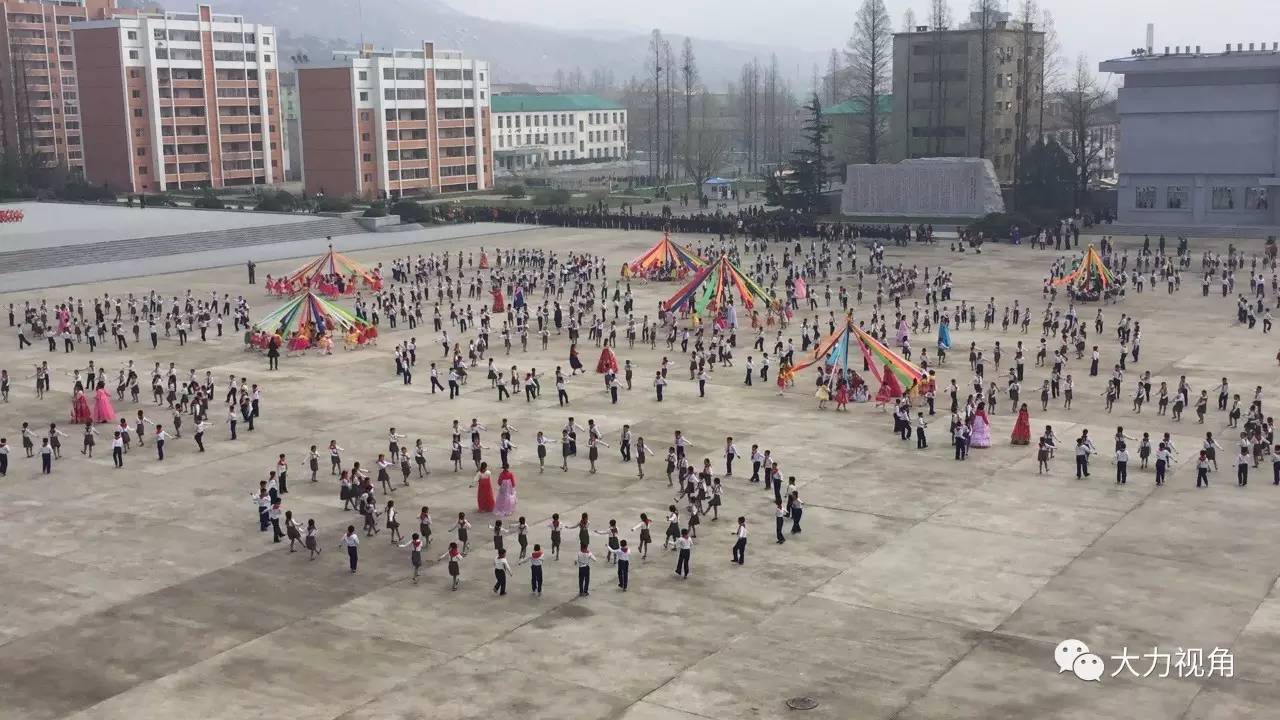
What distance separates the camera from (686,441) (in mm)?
32531

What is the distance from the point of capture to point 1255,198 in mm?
77500

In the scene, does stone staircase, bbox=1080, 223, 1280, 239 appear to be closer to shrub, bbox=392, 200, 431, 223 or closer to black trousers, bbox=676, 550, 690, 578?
shrub, bbox=392, 200, 431, 223

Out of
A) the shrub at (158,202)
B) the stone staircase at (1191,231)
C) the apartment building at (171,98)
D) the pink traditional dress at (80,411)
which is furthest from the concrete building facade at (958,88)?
the pink traditional dress at (80,411)

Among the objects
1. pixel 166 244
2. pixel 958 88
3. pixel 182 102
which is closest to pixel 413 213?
pixel 166 244

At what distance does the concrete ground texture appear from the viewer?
61.3 ft

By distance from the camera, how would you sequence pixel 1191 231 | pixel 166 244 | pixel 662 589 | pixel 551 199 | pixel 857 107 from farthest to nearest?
pixel 857 107, pixel 551 199, pixel 1191 231, pixel 166 244, pixel 662 589

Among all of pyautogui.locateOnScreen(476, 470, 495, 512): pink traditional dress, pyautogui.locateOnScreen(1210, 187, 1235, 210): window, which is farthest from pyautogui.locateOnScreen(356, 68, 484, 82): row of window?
pyautogui.locateOnScreen(476, 470, 495, 512): pink traditional dress

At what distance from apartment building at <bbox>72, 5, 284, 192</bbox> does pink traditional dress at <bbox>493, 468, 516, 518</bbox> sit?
3840 inches

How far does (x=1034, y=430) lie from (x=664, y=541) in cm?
1273

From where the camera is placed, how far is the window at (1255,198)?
77.2 m

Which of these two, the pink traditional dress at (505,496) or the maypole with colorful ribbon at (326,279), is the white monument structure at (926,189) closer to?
the maypole with colorful ribbon at (326,279)

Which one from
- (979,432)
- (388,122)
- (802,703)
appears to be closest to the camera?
(802,703)

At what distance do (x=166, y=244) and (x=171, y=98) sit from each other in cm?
4562

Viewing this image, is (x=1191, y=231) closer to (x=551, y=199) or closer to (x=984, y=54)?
(x=984, y=54)
